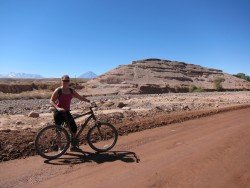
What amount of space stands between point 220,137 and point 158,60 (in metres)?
120

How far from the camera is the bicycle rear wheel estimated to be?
27.2 ft

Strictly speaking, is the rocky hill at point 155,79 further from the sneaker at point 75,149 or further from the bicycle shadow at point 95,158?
the bicycle shadow at point 95,158

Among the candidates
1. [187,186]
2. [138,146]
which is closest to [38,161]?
[138,146]

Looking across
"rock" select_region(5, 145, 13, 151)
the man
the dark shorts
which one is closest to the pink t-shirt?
the man

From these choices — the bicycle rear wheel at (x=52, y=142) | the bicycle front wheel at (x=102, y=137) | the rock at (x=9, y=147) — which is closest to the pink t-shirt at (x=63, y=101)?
the bicycle rear wheel at (x=52, y=142)

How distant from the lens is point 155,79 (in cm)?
9631

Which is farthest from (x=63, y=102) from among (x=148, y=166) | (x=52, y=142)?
(x=148, y=166)

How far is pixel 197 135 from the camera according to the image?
458 inches

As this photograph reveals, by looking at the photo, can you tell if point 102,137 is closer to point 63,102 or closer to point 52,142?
point 52,142

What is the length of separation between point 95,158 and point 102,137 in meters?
1.26

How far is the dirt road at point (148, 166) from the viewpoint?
662cm

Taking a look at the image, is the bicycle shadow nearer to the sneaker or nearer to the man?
the sneaker

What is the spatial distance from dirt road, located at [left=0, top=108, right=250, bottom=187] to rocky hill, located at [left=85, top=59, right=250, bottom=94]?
57.8 meters

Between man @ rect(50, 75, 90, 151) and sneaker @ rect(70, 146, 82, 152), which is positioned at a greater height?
man @ rect(50, 75, 90, 151)
